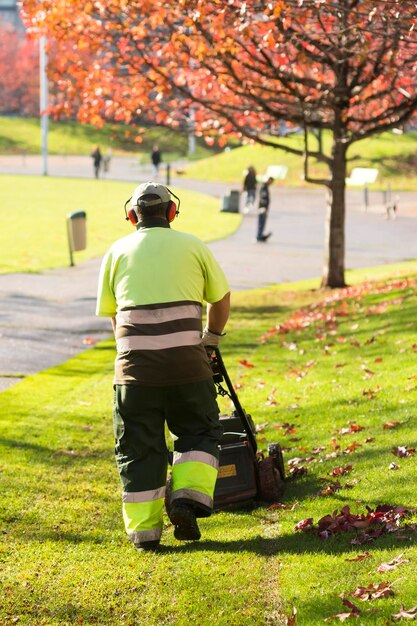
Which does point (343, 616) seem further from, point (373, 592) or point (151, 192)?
point (151, 192)

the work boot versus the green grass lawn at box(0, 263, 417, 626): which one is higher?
the work boot

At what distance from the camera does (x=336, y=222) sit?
20047 mm

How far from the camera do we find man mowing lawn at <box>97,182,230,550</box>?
21.0ft

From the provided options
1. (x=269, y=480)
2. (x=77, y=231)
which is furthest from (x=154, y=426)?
(x=77, y=231)

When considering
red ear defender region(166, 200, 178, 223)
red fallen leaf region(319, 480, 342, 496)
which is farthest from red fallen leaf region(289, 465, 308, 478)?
red ear defender region(166, 200, 178, 223)

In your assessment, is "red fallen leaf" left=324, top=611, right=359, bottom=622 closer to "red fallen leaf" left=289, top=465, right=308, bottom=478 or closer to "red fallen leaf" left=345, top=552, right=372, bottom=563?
"red fallen leaf" left=345, top=552, right=372, bottom=563

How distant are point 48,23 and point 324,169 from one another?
4057 centimetres

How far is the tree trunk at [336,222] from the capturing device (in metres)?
19.7

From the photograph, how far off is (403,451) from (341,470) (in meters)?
0.47

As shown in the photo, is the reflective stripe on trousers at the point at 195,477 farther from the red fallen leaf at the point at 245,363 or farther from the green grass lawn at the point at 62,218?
the green grass lawn at the point at 62,218

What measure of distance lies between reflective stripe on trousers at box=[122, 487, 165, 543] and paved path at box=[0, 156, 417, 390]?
6625 millimetres

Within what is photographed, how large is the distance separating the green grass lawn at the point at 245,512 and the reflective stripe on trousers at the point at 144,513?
13 centimetres

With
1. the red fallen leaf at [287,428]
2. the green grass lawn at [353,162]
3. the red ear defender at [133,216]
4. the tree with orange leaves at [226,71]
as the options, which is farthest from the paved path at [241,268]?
the red ear defender at [133,216]

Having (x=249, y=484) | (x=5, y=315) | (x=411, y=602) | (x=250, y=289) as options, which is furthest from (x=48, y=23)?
(x=411, y=602)
